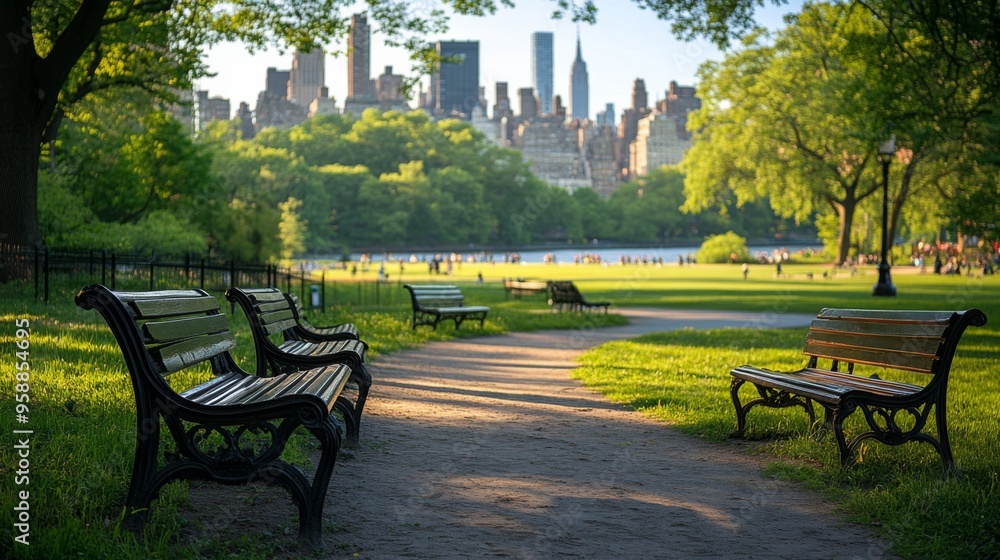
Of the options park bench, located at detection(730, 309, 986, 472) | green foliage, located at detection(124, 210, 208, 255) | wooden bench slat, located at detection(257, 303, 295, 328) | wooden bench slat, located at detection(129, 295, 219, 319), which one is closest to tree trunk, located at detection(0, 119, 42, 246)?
green foliage, located at detection(124, 210, 208, 255)

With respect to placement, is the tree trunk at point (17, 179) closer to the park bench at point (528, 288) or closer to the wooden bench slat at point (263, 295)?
the wooden bench slat at point (263, 295)

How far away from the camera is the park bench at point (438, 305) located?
55.2 feet

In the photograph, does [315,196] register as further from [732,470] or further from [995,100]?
[732,470]

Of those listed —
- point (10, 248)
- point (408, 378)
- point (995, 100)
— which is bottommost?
point (408, 378)

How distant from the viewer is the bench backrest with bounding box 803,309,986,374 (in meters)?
5.52

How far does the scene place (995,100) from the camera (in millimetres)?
17547

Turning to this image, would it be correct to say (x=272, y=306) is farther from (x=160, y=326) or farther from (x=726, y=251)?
(x=726, y=251)

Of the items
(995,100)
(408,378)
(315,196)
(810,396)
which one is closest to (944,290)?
(995,100)

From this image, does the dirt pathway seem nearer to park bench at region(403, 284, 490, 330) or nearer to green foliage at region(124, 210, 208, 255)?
park bench at region(403, 284, 490, 330)

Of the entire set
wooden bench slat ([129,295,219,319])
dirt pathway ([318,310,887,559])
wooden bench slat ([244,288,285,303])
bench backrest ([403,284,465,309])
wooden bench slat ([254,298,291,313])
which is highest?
wooden bench slat ([129,295,219,319])

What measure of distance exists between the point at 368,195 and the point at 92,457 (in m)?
102

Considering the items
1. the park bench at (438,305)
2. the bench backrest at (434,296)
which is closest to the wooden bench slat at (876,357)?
the park bench at (438,305)

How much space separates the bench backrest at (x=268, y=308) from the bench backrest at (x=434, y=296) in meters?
8.61

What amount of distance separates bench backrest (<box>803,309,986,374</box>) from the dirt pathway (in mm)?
999
